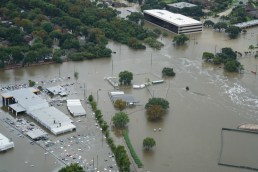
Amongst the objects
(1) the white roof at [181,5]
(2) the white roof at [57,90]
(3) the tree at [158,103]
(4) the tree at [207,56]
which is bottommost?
(3) the tree at [158,103]

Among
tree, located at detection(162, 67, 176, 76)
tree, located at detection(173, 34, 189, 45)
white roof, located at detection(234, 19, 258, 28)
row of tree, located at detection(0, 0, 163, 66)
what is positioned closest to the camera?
tree, located at detection(162, 67, 176, 76)

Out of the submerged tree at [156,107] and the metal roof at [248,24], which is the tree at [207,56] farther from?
the metal roof at [248,24]

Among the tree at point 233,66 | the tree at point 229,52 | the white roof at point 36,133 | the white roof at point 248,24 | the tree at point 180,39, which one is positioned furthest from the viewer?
the white roof at point 248,24

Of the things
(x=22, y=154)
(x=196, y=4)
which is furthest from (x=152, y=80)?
(x=196, y=4)

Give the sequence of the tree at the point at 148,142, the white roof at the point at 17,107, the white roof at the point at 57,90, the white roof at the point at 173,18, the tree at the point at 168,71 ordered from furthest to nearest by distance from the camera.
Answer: the white roof at the point at 173,18 → the tree at the point at 168,71 → the white roof at the point at 57,90 → the white roof at the point at 17,107 → the tree at the point at 148,142

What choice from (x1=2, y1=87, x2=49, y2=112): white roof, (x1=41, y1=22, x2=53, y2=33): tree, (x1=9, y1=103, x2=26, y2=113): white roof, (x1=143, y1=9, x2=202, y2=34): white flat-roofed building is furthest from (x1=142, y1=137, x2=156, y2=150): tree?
(x1=143, y1=9, x2=202, y2=34): white flat-roofed building

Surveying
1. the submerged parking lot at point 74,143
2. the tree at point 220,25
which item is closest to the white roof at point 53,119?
the submerged parking lot at point 74,143

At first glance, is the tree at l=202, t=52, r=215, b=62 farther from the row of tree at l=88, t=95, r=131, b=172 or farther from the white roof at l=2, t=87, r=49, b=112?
the white roof at l=2, t=87, r=49, b=112
